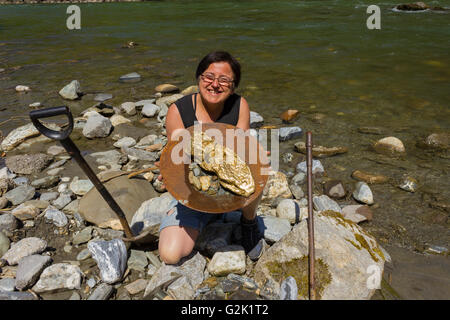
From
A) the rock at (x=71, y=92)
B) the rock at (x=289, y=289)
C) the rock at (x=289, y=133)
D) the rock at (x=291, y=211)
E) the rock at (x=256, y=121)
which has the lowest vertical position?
the rock at (x=289, y=289)

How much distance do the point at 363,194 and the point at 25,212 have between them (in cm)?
367

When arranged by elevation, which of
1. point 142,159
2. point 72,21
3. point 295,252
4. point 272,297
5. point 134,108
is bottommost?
point 272,297

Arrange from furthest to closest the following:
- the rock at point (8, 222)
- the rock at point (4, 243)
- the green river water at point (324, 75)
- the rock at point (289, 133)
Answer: the rock at point (289, 133) < the green river water at point (324, 75) < the rock at point (8, 222) < the rock at point (4, 243)

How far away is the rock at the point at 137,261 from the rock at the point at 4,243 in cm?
111

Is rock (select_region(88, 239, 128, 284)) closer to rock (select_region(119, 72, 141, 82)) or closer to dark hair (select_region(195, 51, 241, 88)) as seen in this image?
dark hair (select_region(195, 51, 241, 88))

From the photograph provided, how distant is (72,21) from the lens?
18.0m

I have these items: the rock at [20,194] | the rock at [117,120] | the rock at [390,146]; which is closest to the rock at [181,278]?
the rock at [20,194]

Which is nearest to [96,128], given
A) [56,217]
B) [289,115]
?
[56,217]

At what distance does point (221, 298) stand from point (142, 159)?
2.59m

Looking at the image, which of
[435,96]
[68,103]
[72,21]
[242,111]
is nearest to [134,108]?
[68,103]

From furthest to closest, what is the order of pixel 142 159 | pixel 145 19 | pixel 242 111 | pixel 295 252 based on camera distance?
pixel 145 19 < pixel 142 159 < pixel 242 111 < pixel 295 252

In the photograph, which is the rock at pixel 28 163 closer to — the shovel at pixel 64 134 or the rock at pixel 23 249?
the rock at pixel 23 249

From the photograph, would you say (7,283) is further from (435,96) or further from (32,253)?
(435,96)

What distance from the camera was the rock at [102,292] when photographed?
8.71 feet
